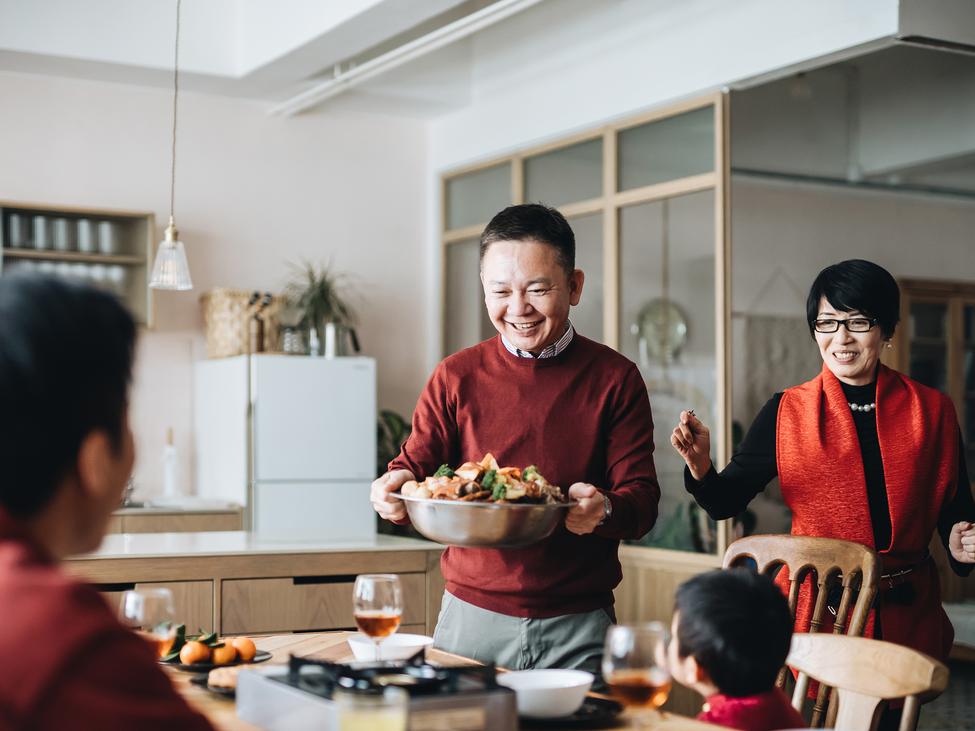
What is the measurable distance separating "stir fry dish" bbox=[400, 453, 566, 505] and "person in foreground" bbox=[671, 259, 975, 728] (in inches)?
22.1

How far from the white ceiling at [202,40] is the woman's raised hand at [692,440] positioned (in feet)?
9.68

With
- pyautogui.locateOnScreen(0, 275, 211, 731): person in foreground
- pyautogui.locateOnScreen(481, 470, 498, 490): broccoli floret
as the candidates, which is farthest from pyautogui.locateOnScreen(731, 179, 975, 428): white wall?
pyautogui.locateOnScreen(0, 275, 211, 731): person in foreground

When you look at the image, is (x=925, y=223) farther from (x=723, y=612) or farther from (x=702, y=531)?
(x=723, y=612)

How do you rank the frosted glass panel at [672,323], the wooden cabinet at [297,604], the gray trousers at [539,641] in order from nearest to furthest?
1. the gray trousers at [539,641]
2. the wooden cabinet at [297,604]
3. the frosted glass panel at [672,323]

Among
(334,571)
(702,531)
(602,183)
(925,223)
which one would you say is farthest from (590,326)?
(925,223)

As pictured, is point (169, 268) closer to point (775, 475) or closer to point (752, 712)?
point (775, 475)

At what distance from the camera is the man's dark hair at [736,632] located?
1308 mm

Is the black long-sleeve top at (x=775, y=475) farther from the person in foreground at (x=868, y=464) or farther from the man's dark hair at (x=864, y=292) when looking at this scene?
the man's dark hair at (x=864, y=292)

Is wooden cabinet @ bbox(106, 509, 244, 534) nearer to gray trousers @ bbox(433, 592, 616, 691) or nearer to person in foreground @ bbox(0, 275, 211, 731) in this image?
gray trousers @ bbox(433, 592, 616, 691)

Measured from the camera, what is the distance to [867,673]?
1.55 metres

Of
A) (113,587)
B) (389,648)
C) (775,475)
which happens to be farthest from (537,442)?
(113,587)

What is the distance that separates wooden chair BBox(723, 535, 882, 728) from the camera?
6.13 ft

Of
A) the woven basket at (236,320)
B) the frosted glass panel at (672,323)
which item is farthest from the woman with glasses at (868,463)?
the woven basket at (236,320)

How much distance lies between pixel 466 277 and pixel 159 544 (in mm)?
3064
